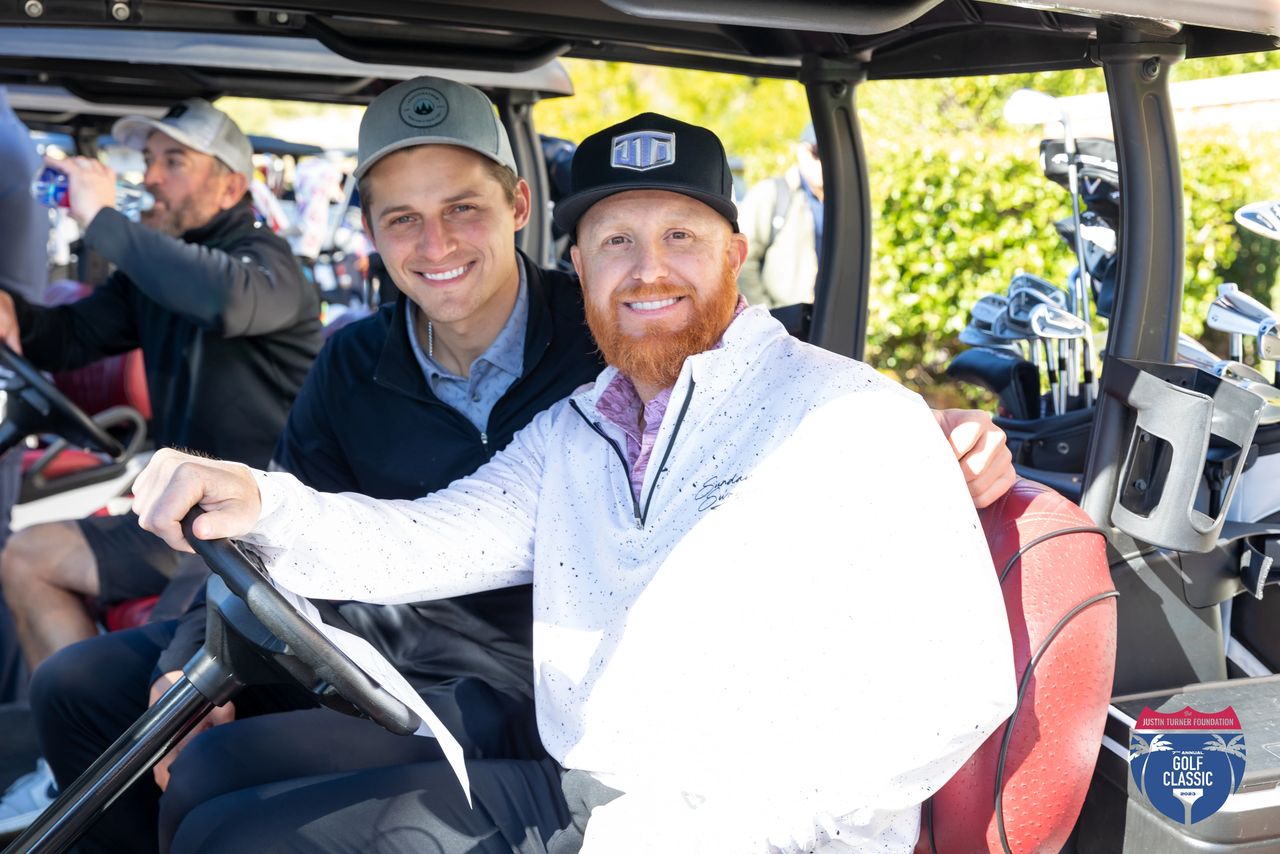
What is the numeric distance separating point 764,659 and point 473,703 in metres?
0.65

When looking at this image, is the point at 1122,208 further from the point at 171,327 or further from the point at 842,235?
the point at 171,327

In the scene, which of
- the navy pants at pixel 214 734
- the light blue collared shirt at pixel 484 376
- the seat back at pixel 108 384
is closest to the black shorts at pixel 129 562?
the navy pants at pixel 214 734

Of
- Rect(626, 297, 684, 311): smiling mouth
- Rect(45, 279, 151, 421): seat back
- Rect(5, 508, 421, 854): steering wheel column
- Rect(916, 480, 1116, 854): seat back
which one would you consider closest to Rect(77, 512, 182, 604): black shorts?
Rect(45, 279, 151, 421): seat back

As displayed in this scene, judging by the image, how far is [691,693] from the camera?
5.31 ft

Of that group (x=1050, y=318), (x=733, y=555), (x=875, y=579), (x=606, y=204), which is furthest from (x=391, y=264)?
(x=1050, y=318)

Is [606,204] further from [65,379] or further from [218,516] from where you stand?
[65,379]

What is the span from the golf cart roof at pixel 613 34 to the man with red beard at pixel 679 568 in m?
0.44

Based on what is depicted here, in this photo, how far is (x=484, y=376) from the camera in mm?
2275

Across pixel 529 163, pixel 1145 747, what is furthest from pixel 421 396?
pixel 529 163

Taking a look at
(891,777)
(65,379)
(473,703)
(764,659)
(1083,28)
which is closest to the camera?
(891,777)

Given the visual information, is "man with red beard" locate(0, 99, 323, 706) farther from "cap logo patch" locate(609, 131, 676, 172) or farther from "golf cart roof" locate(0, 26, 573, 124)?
"cap logo patch" locate(609, 131, 676, 172)

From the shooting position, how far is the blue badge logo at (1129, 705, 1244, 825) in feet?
5.32

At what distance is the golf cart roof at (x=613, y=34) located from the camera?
79.1 inches

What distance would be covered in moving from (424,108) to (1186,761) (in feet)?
5.22
